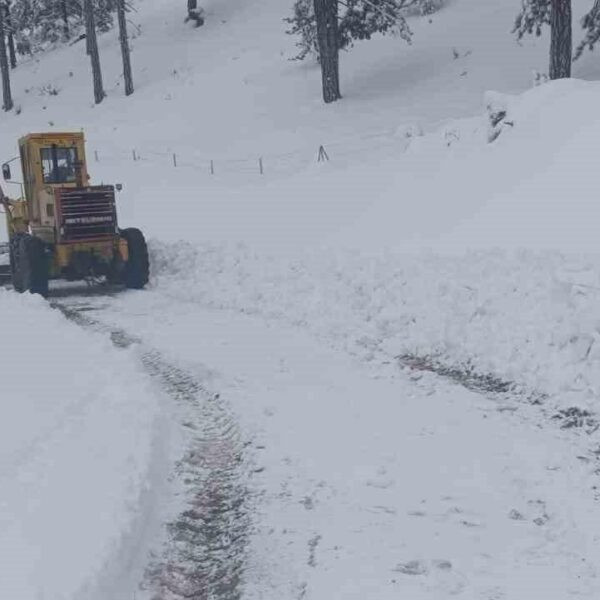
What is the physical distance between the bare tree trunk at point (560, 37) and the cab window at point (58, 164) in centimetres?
1157

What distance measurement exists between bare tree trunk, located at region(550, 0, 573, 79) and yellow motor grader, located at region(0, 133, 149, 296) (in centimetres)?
1109

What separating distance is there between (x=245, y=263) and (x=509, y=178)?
4817 mm

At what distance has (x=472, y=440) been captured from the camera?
241 inches

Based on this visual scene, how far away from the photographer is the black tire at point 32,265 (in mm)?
14430

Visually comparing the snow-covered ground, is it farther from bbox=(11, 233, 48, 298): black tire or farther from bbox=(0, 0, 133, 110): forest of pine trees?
bbox=(0, 0, 133, 110): forest of pine trees

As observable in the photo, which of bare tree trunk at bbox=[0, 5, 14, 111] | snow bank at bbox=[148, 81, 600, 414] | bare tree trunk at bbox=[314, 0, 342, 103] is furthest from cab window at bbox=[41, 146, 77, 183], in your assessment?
bare tree trunk at bbox=[0, 5, 14, 111]

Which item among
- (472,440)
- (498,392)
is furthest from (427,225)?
(472,440)

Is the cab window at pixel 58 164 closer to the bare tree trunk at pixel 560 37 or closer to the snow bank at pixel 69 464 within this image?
the snow bank at pixel 69 464

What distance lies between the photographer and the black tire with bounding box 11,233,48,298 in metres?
14.4

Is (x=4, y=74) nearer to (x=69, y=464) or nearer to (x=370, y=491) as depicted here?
(x=69, y=464)

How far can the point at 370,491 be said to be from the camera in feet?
17.3

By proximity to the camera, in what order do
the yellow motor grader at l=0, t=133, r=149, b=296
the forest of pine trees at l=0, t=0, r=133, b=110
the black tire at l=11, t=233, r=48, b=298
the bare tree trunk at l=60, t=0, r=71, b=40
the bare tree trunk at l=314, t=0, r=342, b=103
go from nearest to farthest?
1. the black tire at l=11, t=233, r=48, b=298
2. the yellow motor grader at l=0, t=133, r=149, b=296
3. the bare tree trunk at l=314, t=0, r=342, b=103
4. the forest of pine trees at l=0, t=0, r=133, b=110
5. the bare tree trunk at l=60, t=0, r=71, b=40

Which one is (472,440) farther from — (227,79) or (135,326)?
(227,79)

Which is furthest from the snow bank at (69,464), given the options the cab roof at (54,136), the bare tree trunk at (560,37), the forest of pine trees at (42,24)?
the forest of pine trees at (42,24)
